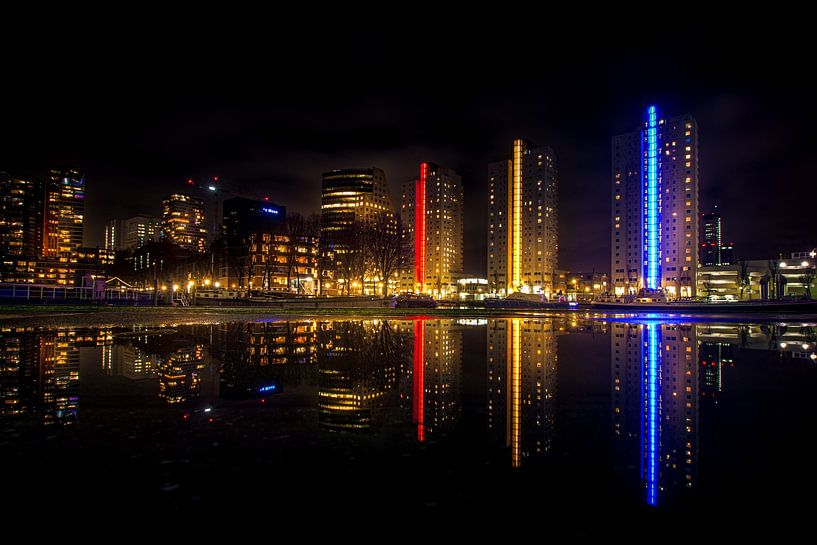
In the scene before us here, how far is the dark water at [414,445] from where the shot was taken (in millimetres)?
4105

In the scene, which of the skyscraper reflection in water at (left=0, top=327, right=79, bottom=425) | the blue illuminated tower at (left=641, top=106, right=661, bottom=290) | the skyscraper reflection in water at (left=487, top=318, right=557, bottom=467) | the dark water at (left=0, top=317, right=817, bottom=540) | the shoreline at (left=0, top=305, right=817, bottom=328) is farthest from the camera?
the blue illuminated tower at (left=641, top=106, right=661, bottom=290)

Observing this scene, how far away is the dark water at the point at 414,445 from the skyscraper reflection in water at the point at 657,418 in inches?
1.4

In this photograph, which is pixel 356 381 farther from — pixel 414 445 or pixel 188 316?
pixel 188 316

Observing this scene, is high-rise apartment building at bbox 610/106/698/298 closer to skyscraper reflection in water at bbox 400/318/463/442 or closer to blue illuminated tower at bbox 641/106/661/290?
blue illuminated tower at bbox 641/106/661/290

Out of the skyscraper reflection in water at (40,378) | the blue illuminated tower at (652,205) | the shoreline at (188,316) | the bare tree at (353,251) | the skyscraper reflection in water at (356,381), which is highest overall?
the blue illuminated tower at (652,205)

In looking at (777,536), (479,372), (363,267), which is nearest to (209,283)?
(363,267)

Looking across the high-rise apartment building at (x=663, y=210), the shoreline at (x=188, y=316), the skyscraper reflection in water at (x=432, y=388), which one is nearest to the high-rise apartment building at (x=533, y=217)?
the high-rise apartment building at (x=663, y=210)

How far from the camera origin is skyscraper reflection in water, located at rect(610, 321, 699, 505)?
502 centimetres

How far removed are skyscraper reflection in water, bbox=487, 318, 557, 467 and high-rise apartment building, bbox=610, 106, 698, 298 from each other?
147030mm

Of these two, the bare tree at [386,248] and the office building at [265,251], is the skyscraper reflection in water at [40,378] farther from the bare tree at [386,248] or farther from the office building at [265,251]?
the office building at [265,251]

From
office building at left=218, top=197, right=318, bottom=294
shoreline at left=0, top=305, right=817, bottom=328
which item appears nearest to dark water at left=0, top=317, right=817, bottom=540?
shoreline at left=0, top=305, right=817, bottom=328

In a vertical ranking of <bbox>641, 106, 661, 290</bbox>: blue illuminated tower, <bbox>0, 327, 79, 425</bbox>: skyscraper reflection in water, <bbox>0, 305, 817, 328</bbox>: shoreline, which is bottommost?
<bbox>0, 305, 817, 328</bbox>: shoreline

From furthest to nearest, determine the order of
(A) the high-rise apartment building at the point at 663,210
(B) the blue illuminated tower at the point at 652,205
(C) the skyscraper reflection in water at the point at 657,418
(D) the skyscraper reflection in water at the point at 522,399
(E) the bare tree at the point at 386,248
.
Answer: (B) the blue illuminated tower at the point at 652,205 < (A) the high-rise apartment building at the point at 663,210 < (E) the bare tree at the point at 386,248 < (D) the skyscraper reflection in water at the point at 522,399 < (C) the skyscraper reflection in water at the point at 657,418

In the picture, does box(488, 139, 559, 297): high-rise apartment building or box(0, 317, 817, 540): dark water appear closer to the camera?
box(0, 317, 817, 540): dark water
